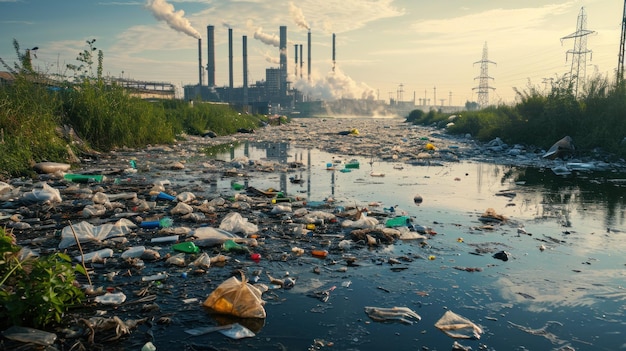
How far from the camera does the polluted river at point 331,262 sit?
191 centimetres

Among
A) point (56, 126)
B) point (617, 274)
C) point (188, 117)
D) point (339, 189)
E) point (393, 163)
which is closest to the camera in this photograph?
point (617, 274)

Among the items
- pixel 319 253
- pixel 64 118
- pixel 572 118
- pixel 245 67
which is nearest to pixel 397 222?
pixel 319 253

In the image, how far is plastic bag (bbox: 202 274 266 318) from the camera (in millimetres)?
2057

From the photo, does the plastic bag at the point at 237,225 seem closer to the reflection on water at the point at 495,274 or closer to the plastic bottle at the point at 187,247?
the plastic bottle at the point at 187,247

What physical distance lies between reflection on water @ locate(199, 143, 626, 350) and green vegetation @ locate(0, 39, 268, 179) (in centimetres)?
296

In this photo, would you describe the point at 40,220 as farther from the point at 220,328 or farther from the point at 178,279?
the point at 220,328

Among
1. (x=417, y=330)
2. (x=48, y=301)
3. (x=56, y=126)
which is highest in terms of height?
(x=56, y=126)

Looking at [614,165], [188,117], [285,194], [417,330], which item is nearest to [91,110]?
[285,194]

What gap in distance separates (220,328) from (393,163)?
6.91 meters

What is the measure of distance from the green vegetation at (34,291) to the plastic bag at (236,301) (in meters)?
0.60

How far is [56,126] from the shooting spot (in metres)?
7.56

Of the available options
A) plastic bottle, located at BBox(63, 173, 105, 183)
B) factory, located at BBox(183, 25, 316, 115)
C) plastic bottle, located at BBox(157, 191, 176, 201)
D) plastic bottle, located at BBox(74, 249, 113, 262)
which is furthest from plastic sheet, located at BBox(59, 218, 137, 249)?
factory, located at BBox(183, 25, 316, 115)

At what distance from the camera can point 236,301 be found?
6.80ft

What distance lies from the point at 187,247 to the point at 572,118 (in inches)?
398
